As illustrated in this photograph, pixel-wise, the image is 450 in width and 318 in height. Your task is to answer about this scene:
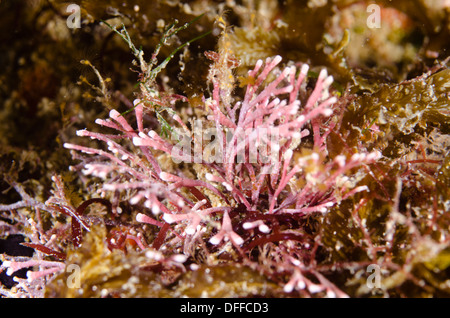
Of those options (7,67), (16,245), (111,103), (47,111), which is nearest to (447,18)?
(111,103)

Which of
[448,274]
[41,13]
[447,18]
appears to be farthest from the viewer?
[41,13]

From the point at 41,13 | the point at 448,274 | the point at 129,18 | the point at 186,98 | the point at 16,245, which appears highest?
the point at 41,13

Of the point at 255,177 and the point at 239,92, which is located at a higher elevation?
the point at 239,92

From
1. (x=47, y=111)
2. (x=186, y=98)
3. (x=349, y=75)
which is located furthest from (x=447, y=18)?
(x=47, y=111)

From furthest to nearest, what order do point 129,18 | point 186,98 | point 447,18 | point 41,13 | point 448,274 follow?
point 41,13, point 129,18, point 186,98, point 447,18, point 448,274

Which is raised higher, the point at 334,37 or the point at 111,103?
the point at 334,37

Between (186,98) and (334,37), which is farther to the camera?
(186,98)

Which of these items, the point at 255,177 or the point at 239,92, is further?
the point at 239,92
